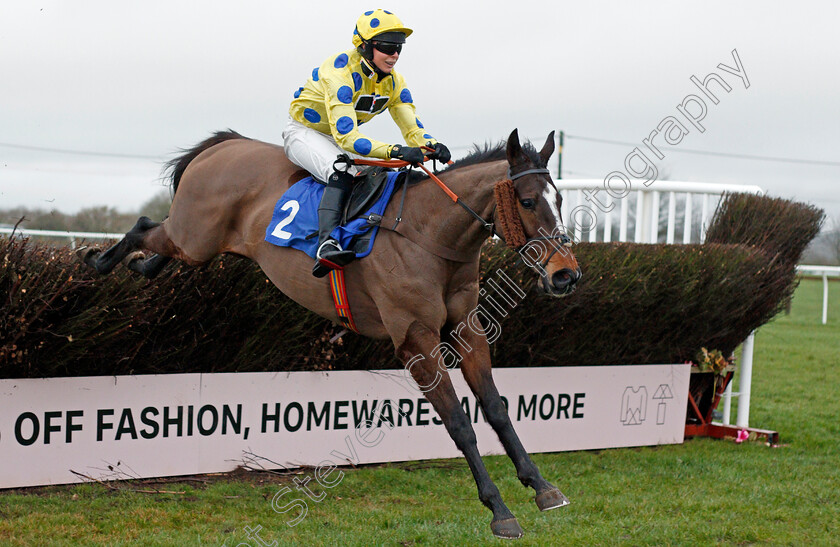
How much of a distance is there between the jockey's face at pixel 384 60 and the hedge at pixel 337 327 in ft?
5.62

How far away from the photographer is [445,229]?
3951 millimetres

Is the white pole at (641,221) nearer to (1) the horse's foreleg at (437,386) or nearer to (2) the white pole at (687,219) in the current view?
(2) the white pole at (687,219)

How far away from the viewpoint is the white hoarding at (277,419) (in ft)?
16.2

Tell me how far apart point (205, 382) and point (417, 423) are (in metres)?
1.53

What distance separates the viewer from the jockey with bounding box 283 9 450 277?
13.1ft

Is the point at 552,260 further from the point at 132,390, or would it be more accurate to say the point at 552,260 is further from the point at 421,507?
the point at 132,390

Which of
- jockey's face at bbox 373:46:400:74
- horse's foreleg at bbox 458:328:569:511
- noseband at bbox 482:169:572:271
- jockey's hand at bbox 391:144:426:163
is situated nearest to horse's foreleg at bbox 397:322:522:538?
horse's foreleg at bbox 458:328:569:511

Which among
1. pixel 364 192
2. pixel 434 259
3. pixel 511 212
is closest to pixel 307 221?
pixel 364 192

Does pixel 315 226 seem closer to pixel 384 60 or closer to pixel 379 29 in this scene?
pixel 384 60

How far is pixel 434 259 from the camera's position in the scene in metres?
3.96

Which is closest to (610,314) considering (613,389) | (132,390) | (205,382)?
(613,389)

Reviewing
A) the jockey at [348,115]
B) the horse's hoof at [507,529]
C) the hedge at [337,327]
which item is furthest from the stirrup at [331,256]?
the hedge at [337,327]

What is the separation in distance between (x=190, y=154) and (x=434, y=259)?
6.31ft

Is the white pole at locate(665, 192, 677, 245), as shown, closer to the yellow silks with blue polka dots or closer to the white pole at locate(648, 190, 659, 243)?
the white pole at locate(648, 190, 659, 243)
